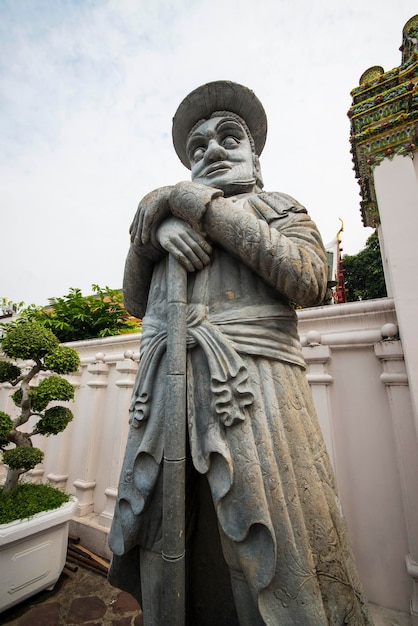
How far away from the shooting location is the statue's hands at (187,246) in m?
1.48

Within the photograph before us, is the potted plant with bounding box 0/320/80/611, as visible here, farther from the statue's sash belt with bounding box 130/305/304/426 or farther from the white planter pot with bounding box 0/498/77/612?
the statue's sash belt with bounding box 130/305/304/426

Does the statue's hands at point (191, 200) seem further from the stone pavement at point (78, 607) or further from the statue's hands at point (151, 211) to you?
the stone pavement at point (78, 607)

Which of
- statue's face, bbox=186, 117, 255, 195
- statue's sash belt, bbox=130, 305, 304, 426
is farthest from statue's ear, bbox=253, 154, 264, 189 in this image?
statue's sash belt, bbox=130, 305, 304, 426

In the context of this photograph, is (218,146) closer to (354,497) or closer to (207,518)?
(207,518)

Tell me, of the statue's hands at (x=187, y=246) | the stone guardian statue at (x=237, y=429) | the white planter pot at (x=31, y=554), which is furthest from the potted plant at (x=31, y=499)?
the statue's hands at (x=187, y=246)

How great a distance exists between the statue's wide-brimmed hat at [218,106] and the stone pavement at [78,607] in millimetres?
3620

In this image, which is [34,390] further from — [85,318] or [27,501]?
[85,318]

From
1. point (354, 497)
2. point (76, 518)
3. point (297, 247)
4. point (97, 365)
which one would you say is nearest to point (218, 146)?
point (297, 247)

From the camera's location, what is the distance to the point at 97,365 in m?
4.16

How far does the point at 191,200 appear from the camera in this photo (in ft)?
4.69

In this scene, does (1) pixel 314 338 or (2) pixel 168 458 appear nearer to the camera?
(2) pixel 168 458

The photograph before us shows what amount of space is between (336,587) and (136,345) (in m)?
3.37

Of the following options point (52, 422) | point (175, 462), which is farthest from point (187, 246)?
point (52, 422)

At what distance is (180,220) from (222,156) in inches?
22.2
